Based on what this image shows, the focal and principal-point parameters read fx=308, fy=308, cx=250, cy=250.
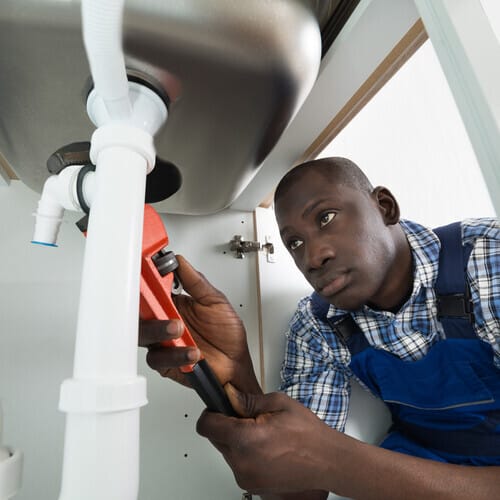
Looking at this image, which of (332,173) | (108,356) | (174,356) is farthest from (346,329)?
(108,356)

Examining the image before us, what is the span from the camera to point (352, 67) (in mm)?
431

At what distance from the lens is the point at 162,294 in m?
0.35

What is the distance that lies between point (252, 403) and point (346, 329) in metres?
0.36

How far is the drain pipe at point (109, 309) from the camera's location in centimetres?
19

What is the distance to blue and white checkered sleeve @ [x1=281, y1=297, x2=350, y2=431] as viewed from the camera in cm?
70

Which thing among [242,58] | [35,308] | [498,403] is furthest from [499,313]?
[35,308]

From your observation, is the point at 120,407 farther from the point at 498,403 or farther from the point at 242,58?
the point at 498,403

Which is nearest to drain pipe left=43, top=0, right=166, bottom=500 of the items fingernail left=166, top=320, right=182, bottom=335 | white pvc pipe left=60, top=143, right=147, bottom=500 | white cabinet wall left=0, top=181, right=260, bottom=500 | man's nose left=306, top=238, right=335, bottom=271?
white pvc pipe left=60, top=143, right=147, bottom=500

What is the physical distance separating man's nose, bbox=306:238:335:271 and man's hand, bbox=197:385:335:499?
10.4 inches

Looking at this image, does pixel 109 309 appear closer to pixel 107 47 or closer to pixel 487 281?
pixel 107 47

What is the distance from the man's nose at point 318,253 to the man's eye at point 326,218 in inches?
1.3

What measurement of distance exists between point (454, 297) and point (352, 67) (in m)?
0.44

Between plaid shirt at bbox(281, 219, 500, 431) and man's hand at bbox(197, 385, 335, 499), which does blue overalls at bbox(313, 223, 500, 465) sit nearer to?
plaid shirt at bbox(281, 219, 500, 431)

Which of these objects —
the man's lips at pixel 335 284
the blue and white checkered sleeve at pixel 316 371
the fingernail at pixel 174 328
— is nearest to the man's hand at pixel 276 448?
the fingernail at pixel 174 328
